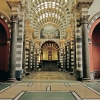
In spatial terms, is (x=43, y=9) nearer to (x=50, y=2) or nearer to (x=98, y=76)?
(x=50, y=2)

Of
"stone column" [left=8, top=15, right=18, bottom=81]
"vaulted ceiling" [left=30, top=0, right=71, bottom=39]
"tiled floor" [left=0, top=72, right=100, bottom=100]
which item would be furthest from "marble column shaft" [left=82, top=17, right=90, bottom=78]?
"vaulted ceiling" [left=30, top=0, right=71, bottom=39]

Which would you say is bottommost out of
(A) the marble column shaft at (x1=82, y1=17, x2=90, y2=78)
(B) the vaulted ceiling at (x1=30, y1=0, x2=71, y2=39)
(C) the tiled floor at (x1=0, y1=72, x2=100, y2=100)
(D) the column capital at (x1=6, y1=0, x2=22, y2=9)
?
(C) the tiled floor at (x1=0, y1=72, x2=100, y2=100)

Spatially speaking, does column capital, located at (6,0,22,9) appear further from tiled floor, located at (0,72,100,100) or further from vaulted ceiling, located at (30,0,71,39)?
vaulted ceiling, located at (30,0,71,39)

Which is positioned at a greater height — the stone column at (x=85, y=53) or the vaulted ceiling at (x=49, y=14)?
the vaulted ceiling at (x=49, y=14)

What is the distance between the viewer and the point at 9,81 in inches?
353

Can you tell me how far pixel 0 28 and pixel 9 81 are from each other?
19.1 feet

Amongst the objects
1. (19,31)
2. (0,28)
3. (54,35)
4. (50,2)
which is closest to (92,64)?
(19,31)

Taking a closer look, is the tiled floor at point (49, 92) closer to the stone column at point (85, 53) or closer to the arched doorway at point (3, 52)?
the stone column at point (85, 53)

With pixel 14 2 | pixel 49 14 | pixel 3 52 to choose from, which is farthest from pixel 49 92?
pixel 49 14

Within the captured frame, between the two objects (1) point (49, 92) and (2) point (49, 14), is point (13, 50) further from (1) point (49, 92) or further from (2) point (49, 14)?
(2) point (49, 14)

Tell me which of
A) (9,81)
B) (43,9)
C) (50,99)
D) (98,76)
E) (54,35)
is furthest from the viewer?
(54,35)

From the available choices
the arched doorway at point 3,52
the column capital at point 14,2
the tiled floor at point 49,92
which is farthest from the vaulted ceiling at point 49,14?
the tiled floor at point 49,92

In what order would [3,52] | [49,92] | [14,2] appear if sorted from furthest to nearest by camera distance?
[3,52], [14,2], [49,92]

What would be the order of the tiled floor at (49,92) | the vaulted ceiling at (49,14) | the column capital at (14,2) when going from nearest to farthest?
the tiled floor at (49,92) < the column capital at (14,2) < the vaulted ceiling at (49,14)
